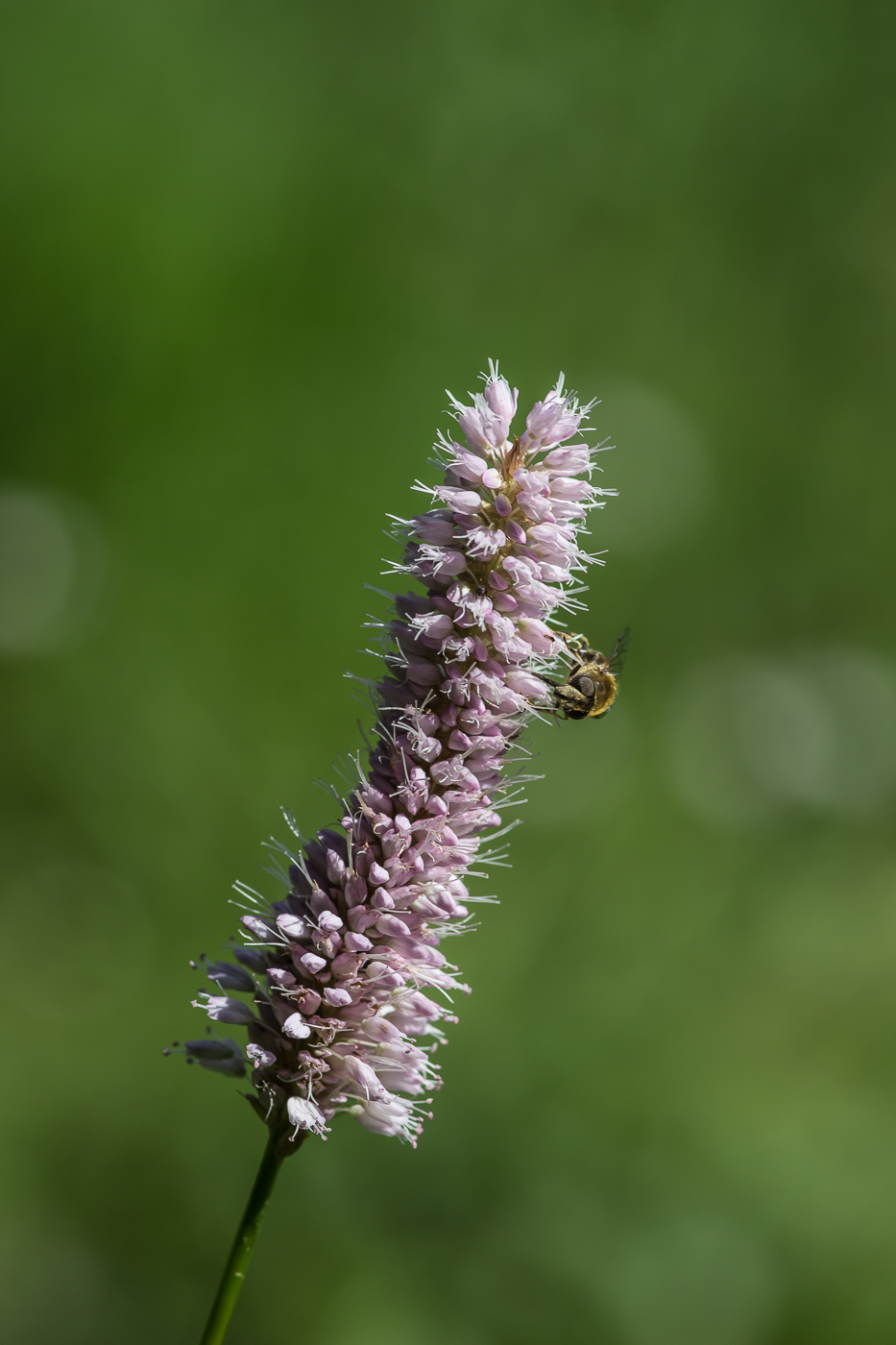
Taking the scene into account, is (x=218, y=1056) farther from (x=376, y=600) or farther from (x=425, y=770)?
(x=376, y=600)

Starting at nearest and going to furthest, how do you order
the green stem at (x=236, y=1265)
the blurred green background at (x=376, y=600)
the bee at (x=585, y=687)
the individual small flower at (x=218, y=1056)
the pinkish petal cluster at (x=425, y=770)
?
the green stem at (x=236, y=1265), the pinkish petal cluster at (x=425, y=770), the individual small flower at (x=218, y=1056), the bee at (x=585, y=687), the blurred green background at (x=376, y=600)

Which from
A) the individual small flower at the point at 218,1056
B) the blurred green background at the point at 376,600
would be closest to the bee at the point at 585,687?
the individual small flower at the point at 218,1056

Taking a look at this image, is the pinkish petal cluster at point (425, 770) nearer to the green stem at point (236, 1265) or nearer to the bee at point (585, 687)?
the green stem at point (236, 1265)

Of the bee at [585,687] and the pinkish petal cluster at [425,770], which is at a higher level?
the bee at [585,687]

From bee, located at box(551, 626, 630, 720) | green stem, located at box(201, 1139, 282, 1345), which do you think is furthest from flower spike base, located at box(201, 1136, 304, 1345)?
bee, located at box(551, 626, 630, 720)

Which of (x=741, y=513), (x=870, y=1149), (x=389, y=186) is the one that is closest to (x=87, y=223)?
(x=389, y=186)

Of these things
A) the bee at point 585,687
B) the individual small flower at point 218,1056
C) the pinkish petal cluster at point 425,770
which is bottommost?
the individual small flower at point 218,1056

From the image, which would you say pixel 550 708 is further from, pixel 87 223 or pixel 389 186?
pixel 389 186
